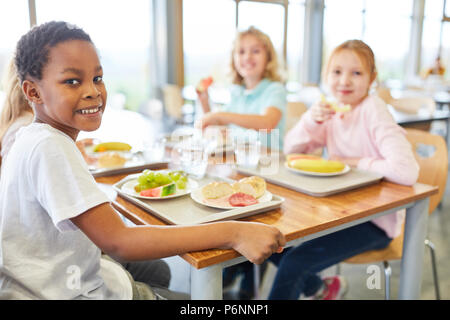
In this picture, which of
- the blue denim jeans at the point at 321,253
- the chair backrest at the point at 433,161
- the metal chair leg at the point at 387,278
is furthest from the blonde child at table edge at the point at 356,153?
the chair backrest at the point at 433,161

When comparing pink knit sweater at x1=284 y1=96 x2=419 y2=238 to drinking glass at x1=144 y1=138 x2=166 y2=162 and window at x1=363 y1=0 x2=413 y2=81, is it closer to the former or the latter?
drinking glass at x1=144 y1=138 x2=166 y2=162

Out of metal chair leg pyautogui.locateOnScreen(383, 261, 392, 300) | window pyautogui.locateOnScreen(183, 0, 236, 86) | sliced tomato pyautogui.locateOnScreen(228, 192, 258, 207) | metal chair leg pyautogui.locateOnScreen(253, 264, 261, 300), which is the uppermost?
window pyautogui.locateOnScreen(183, 0, 236, 86)

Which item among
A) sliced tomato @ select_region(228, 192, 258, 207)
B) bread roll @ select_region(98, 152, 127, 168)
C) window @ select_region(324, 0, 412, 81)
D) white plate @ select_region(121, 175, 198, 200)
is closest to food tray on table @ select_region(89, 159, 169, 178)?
bread roll @ select_region(98, 152, 127, 168)

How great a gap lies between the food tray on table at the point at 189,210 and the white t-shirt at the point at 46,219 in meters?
0.19

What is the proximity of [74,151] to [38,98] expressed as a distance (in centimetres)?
13

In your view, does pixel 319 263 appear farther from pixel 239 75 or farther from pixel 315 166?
pixel 239 75

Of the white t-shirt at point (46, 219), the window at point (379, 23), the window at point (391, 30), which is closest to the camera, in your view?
the white t-shirt at point (46, 219)

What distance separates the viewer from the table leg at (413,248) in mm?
1199

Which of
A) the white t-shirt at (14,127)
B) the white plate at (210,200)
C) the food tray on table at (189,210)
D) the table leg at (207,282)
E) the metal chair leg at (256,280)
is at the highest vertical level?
the white t-shirt at (14,127)

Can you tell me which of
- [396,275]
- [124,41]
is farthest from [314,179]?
[124,41]

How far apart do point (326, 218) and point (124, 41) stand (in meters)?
4.08

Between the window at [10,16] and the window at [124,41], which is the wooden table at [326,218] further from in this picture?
the window at [124,41]

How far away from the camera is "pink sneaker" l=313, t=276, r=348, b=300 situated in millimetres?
1646

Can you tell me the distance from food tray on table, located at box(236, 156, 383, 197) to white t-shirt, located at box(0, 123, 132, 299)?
23.0 inches
